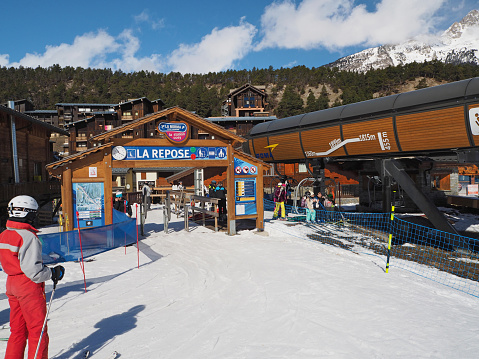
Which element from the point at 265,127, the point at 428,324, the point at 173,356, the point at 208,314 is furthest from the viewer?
the point at 265,127

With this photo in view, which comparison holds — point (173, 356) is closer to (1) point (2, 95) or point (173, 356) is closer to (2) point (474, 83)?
(2) point (474, 83)

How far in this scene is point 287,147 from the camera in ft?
54.5

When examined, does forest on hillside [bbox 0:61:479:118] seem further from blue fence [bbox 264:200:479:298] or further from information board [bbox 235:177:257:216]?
information board [bbox 235:177:257:216]

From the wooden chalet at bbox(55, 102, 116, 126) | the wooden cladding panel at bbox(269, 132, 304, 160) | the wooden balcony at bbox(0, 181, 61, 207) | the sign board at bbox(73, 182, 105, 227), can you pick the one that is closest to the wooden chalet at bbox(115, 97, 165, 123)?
the wooden chalet at bbox(55, 102, 116, 126)

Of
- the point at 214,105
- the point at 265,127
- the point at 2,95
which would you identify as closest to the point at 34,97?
the point at 2,95

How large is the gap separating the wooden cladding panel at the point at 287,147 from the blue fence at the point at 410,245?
9.70 feet

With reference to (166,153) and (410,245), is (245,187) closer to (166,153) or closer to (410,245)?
(166,153)

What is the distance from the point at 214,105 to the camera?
8012 cm

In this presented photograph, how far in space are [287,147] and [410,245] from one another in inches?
286

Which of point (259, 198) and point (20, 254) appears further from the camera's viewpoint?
point (259, 198)

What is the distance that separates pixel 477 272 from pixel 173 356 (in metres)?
8.13

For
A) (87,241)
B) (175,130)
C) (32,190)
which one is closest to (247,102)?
(32,190)

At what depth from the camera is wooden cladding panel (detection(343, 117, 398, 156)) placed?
38.4 ft

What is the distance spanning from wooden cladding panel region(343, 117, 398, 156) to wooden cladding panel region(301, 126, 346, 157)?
484mm
